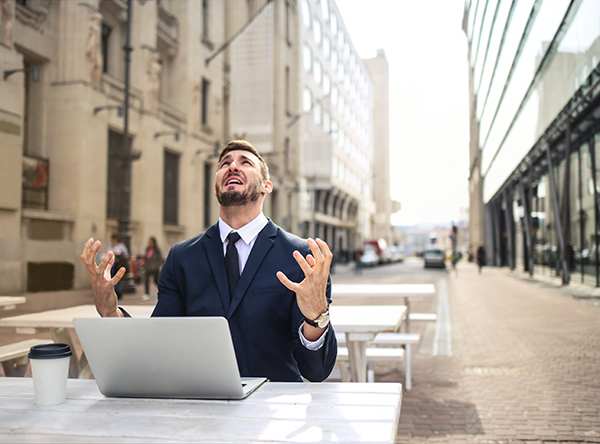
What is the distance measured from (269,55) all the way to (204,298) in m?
12.9

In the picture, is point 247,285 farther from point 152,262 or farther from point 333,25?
point 333,25

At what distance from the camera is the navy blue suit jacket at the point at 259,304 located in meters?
2.41

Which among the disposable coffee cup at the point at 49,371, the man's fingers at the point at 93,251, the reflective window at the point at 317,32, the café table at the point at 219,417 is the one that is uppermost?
the reflective window at the point at 317,32

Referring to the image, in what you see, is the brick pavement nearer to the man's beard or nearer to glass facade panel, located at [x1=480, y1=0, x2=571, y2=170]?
the man's beard

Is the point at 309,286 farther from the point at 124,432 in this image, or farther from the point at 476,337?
the point at 476,337

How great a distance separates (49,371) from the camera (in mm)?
1731

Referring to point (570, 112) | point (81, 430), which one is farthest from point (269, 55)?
point (81, 430)

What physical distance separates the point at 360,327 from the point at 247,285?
1.63 m

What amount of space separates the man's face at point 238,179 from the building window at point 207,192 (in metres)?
13.9

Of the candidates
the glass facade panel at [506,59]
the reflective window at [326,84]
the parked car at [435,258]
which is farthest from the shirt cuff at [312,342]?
the reflective window at [326,84]

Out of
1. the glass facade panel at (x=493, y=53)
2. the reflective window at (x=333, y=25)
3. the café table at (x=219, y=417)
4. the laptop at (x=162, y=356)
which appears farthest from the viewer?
the reflective window at (x=333, y=25)

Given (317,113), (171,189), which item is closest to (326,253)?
(171,189)

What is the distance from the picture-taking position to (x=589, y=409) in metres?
4.55

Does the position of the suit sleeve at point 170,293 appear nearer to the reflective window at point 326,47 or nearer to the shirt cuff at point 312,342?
the shirt cuff at point 312,342
